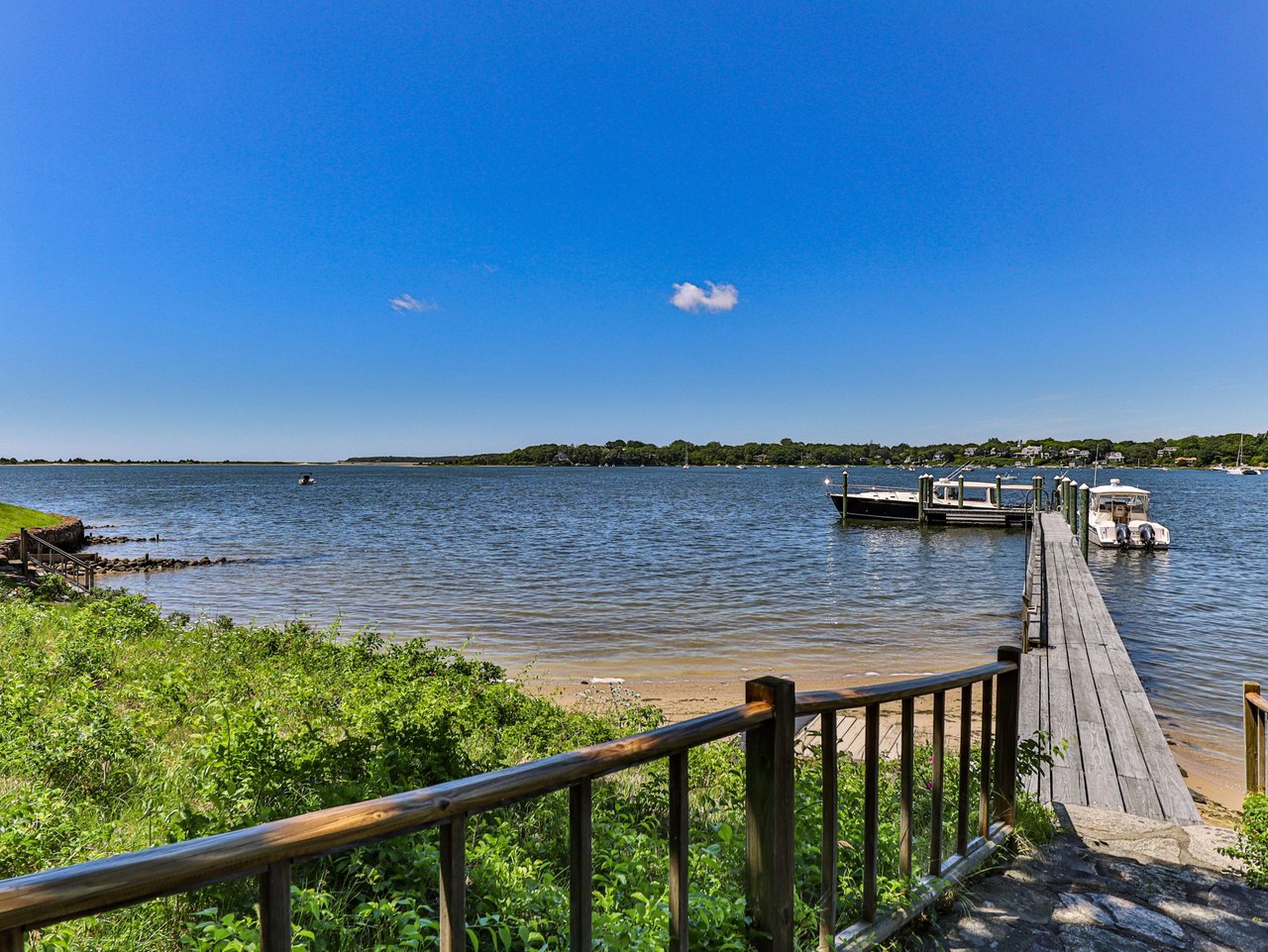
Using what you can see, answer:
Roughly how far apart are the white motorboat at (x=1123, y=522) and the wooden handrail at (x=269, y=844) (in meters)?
36.9

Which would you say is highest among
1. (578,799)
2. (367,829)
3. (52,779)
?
(367,829)

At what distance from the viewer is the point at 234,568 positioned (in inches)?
1040

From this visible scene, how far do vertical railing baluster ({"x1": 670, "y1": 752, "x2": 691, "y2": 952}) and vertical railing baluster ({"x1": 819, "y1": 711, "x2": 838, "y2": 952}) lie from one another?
2.69ft

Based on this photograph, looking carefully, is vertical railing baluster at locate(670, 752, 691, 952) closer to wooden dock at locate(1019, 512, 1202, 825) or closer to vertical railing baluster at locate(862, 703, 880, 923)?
vertical railing baluster at locate(862, 703, 880, 923)

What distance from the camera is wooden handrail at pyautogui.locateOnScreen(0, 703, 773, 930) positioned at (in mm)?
1103

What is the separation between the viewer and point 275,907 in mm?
1376

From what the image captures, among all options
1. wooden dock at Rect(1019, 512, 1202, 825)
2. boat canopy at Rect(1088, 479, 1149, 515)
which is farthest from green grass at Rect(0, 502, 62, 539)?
boat canopy at Rect(1088, 479, 1149, 515)

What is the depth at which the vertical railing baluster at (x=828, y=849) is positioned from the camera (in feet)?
9.23

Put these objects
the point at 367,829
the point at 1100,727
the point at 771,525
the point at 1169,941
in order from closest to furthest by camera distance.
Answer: the point at 367,829
the point at 1169,941
the point at 1100,727
the point at 771,525

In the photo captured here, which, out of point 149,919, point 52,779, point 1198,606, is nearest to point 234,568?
point 52,779

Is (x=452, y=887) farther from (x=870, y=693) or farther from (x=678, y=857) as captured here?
(x=870, y=693)

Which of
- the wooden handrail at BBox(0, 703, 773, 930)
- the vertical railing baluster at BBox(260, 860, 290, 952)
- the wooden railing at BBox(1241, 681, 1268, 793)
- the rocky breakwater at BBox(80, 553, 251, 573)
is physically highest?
the wooden handrail at BBox(0, 703, 773, 930)

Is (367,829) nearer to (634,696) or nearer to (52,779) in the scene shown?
(52,779)

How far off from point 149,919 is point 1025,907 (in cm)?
399
